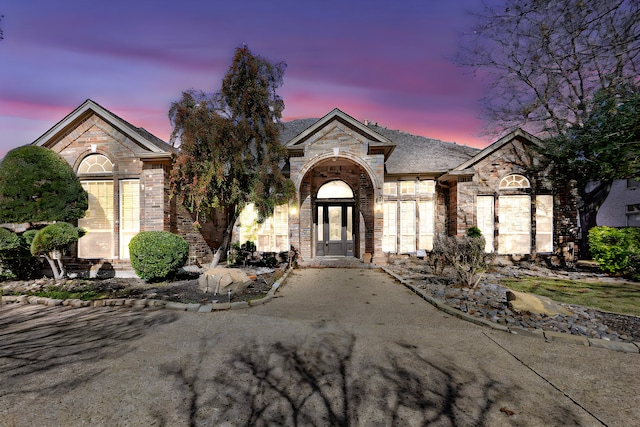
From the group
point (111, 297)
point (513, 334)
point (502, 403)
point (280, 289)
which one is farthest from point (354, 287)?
point (111, 297)

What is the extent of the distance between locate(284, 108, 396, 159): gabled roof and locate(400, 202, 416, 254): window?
128 inches

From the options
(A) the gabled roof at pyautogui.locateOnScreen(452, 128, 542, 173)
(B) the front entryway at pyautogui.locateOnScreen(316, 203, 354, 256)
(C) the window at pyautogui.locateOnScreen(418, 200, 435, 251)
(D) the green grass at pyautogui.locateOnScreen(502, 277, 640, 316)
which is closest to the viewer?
(D) the green grass at pyautogui.locateOnScreen(502, 277, 640, 316)

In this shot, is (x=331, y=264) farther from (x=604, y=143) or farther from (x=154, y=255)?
(x=604, y=143)

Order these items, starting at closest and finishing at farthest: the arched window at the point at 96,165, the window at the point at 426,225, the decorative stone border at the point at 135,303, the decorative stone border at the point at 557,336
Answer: the decorative stone border at the point at 557,336 < the decorative stone border at the point at 135,303 < the arched window at the point at 96,165 < the window at the point at 426,225

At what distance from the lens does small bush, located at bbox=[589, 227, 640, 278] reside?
1021 cm

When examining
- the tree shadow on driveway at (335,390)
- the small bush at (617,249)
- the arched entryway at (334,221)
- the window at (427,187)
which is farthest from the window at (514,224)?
the tree shadow on driveway at (335,390)

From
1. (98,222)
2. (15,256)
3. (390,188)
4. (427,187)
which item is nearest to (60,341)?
(15,256)

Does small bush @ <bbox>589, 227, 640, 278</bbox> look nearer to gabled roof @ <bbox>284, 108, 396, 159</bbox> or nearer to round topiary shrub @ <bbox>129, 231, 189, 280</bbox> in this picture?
gabled roof @ <bbox>284, 108, 396, 159</bbox>

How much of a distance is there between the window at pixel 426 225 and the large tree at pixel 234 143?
7.31m

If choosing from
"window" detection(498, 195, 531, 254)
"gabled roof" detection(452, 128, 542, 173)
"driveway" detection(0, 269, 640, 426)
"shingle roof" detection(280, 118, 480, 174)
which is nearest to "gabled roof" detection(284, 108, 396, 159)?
"shingle roof" detection(280, 118, 480, 174)

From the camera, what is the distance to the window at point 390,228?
14227 mm

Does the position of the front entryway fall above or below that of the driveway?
above

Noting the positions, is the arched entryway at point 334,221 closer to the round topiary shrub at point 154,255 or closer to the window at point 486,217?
the window at point 486,217

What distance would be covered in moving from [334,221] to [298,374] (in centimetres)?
1245
